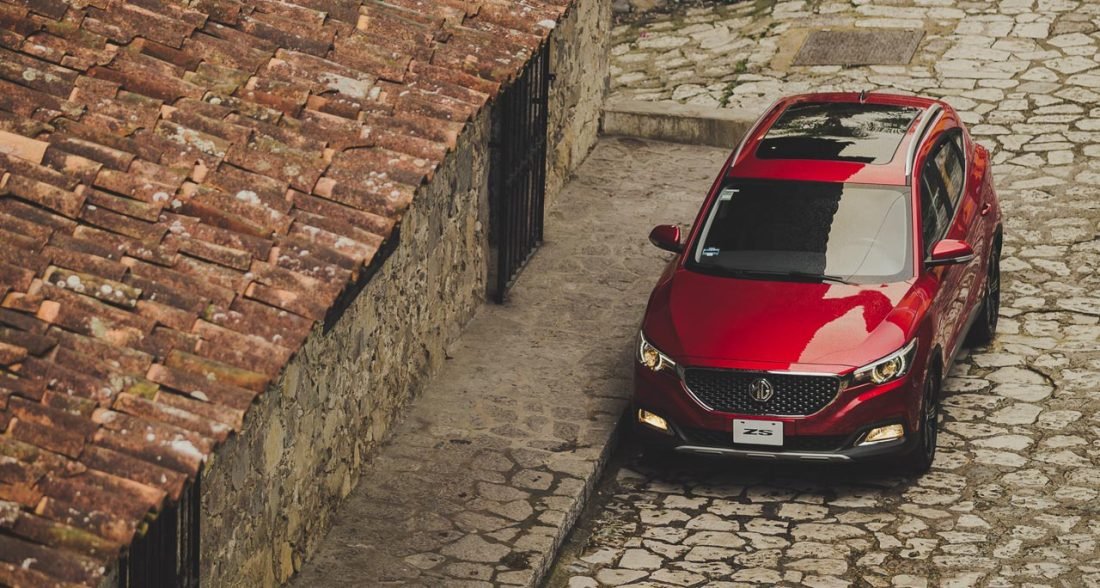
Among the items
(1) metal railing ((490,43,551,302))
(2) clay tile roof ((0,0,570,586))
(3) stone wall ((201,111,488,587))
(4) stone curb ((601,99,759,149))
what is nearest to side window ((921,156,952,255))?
(1) metal railing ((490,43,551,302))

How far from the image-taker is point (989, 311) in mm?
12453

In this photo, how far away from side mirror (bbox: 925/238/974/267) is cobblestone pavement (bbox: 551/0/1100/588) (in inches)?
47.0

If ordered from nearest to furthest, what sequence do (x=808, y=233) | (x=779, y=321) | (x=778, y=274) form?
(x=779, y=321) < (x=778, y=274) < (x=808, y=233)

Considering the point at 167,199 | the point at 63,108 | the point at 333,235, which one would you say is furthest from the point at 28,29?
the point at 333,235

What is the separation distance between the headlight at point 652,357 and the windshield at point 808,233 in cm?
68

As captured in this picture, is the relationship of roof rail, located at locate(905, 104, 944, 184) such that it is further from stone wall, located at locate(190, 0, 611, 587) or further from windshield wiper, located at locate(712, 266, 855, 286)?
stone wall, located at locate(190, 0, 611, 587)

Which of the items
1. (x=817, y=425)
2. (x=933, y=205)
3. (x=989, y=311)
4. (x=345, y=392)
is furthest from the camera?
(x=989, y=311)

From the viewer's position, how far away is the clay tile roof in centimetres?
587

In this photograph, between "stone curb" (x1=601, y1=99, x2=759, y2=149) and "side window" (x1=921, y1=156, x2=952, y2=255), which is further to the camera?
"stone curb" (x1=601, y1=99, x2=759, y2=149)

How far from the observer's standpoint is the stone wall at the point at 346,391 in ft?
28.7

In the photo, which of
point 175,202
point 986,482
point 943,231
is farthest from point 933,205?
point 175,202

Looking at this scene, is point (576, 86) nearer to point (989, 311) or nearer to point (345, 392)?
point (989, 311)

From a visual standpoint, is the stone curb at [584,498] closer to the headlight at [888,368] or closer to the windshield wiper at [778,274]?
the windshield wiper at [778,274]

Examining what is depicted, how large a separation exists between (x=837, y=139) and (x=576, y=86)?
406 centimetres
